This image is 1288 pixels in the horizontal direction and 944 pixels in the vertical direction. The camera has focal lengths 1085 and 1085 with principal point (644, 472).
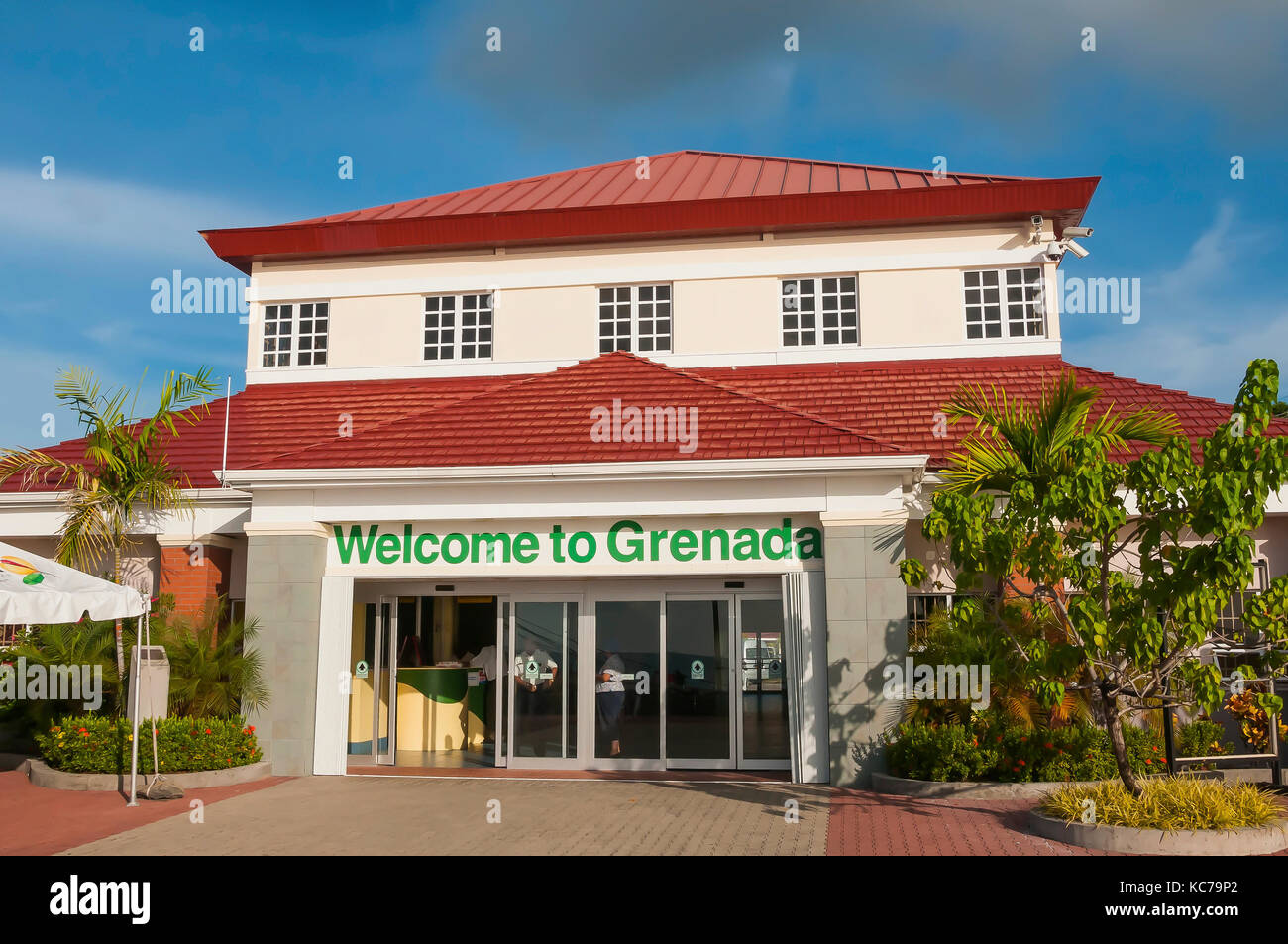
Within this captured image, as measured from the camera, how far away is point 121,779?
534 inches

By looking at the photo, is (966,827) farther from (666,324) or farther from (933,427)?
(666,324)

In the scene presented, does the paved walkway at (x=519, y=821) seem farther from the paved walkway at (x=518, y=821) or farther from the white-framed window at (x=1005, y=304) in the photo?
the white-framed window at (x=1005, y=304)

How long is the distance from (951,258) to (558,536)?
9320 mm

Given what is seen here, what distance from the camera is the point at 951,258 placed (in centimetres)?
1956

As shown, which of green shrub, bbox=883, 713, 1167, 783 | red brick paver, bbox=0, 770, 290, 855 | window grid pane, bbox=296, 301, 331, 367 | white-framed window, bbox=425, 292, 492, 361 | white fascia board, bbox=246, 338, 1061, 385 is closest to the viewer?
red brick paver, bbox=0, 770, 290, 855

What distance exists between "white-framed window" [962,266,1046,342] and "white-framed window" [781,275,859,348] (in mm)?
2047

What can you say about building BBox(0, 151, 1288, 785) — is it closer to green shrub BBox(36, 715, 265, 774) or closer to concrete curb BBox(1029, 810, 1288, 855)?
green shrub BBox(36, 715, 265, 774)

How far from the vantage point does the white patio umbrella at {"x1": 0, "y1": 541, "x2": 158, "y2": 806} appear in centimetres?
1103

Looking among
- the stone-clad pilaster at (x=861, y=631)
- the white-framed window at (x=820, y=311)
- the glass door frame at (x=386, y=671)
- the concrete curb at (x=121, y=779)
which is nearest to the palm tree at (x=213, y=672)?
the concrete curb at (x=121, y=779)

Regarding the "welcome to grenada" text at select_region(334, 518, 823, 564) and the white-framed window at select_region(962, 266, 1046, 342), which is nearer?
the "welcome to grenada" text at select_region(334, 518, 823, 564)

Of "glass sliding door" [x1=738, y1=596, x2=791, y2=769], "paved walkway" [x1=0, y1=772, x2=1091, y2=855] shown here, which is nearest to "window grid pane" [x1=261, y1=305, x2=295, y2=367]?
"paved walkway" [x1=0, y1=772, x2=1091, y2=855]

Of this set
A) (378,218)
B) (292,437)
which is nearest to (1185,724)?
(292,437)

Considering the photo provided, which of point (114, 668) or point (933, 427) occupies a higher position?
point (933, 427)

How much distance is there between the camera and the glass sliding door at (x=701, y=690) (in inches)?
591
